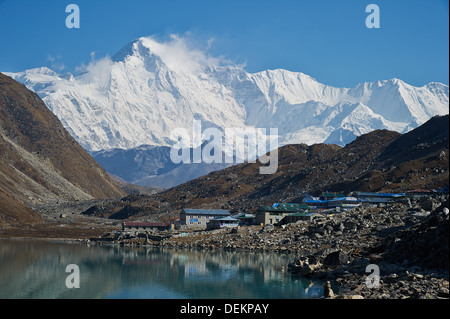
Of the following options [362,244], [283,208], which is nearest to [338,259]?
[362,244]

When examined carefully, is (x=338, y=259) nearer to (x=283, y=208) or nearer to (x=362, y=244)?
(x=362, y=244)

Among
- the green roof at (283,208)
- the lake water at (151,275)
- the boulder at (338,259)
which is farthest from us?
the green roof at (283,208)

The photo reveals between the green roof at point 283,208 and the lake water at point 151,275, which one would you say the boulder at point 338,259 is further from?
the green roof at point 283,208

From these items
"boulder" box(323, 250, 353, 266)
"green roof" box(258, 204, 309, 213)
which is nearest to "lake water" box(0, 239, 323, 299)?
"boulder" box(323, 250, 353, 266)

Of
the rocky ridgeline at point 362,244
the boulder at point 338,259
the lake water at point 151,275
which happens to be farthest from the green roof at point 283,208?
the boulder at point 338,259

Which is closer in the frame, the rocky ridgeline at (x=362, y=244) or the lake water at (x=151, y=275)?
the rocky ridgeline at (x=362, y=244)

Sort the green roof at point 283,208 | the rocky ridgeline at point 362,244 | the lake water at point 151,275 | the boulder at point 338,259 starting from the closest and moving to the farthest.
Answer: the rocky ridgeline at point 362,244, the lake water at point 151,275, the boulder at point 338,259, the green roof at point 283,208
